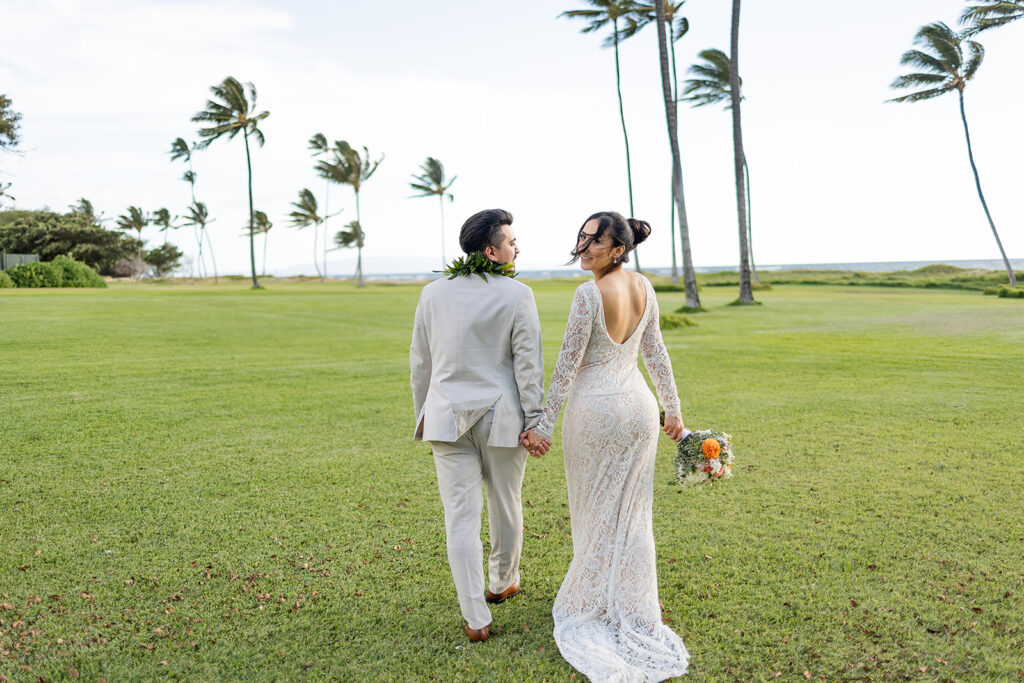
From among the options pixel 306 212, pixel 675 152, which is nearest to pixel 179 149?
pixel 306 212

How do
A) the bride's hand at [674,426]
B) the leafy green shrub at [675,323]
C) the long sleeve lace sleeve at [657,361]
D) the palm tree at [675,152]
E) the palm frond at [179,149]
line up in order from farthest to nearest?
1. the palm frond at [179,149]
2. the palm tree at [675,152]
3. the leafy green shrub at [675,323]
4. the bride's hand at [674,426]
5. the long sleeve lace sleeve at [657,361]

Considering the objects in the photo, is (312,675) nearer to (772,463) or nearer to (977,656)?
(977,656)

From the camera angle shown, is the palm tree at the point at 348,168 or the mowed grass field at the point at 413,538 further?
the palm tree at the point at 348,168

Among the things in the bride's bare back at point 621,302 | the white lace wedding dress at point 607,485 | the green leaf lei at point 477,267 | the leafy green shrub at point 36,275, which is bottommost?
the white lace wedding dress at point 607,485

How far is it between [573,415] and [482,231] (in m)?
0.89

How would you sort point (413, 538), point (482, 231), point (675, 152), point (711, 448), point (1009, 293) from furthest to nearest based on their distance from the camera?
point (1009, 293) < point (675, 152) < point (413, 538) < point (711, 448) < point (482, 231)

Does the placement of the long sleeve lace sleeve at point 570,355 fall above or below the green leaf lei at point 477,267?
below

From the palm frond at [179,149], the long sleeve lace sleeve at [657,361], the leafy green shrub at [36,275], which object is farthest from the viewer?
the palm frond at [179,149]

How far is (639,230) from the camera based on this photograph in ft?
10.3

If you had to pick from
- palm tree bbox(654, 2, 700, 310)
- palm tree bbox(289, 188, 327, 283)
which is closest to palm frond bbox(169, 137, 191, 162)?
palm tree bbox(289, 188, 327, 283)

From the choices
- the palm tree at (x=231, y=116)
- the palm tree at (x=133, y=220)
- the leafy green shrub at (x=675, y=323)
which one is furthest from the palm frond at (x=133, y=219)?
the leafy green shrub at (x=675, y=323)

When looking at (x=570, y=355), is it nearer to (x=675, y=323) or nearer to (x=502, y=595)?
(x=502, y=595)

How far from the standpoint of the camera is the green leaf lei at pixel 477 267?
3.07 m

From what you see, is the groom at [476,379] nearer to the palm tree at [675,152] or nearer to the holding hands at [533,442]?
the holding hands at [533,442]
